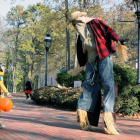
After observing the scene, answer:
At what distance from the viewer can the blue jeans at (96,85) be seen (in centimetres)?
438

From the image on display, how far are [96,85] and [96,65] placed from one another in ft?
1.21

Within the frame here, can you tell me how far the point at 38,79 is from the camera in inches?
1961

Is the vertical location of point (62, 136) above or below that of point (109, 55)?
below

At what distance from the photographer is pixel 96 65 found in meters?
4.64

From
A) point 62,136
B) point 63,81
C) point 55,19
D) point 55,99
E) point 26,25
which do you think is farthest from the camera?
point 26,25

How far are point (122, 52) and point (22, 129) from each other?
92.2 inches

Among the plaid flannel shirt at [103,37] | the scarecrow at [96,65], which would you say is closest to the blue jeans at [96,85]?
the scarecrow at [96,65]

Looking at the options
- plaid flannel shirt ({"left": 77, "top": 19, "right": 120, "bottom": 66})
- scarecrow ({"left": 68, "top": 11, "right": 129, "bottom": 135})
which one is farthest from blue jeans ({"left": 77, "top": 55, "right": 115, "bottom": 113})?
plaid flannel shirt ({"left": 77, "top": 19, "right": 120, "bottom": 66})

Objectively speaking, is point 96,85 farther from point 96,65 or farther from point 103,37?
point 103,37

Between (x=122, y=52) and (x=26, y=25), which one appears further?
(x=26, y=25)

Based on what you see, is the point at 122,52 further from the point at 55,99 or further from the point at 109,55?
the point at 55,99

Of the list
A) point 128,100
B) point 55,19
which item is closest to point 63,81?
point 128,100

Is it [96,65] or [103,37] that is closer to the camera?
[103,37]

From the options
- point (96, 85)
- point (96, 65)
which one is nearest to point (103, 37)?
point (96, 65)
